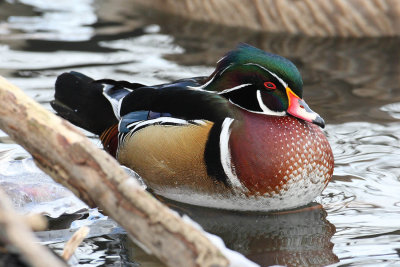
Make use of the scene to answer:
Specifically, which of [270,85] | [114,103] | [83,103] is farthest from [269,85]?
[83,103]

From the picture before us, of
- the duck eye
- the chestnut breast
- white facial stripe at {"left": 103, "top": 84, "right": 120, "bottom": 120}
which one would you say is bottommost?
the chestnut breast

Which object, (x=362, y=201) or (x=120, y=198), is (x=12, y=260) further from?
(x=362, y=201)

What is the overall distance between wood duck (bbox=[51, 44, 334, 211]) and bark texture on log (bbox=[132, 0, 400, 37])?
3.36 meters

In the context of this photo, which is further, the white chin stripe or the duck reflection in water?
the white chin stripe

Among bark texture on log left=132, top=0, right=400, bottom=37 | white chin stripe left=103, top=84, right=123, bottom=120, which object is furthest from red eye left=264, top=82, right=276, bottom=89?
bark texture on log left=132, top=0, right=400, bottom=37

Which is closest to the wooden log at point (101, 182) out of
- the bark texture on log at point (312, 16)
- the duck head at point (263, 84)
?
the duck head at point (263, 84)

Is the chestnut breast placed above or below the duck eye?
below

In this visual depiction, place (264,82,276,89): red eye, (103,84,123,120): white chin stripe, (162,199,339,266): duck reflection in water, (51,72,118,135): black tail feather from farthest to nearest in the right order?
(51,72,118,135): black tail feather
(103,84,123,120): white chin stripe
(264,82,276,89): red eye
(162,199,339,266): duck reflection in water

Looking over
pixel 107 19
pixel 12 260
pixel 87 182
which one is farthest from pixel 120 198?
pixel 107 19

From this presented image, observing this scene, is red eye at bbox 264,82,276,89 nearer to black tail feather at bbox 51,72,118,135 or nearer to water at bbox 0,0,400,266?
water at bbox 0,0,400,266

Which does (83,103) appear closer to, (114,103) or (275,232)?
(114,103)

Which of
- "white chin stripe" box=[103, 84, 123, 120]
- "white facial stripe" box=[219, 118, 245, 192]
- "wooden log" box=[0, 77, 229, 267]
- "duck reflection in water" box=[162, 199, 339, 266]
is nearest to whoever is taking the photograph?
"wooden log" box=[0, 77, 229, 267]

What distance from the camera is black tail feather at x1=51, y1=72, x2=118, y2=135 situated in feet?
15.0

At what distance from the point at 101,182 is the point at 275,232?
149 centimetres
